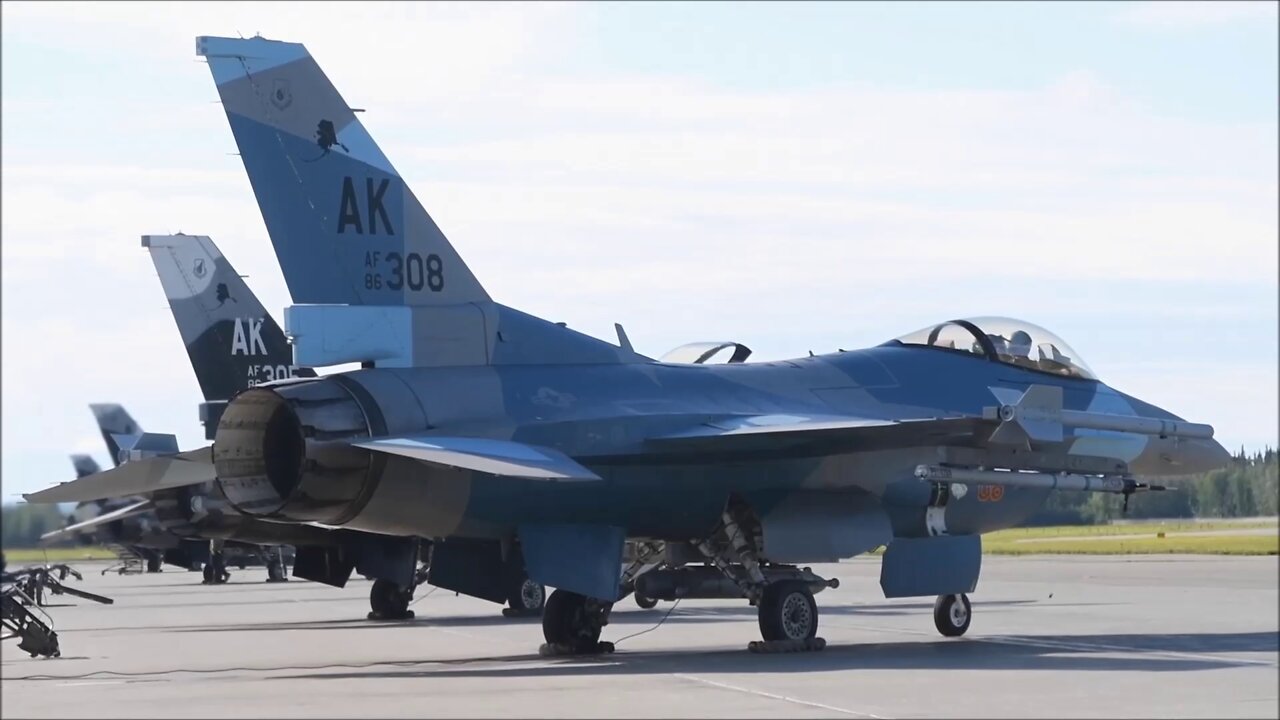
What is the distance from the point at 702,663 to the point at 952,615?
3826 millimetres

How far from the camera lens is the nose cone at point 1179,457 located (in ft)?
58.3

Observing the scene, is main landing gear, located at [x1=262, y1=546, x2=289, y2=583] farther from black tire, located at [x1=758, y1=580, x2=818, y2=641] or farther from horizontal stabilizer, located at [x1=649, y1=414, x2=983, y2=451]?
horizontal stabilizer, located at [x1=649, y1=414, x2=983, y2=451]

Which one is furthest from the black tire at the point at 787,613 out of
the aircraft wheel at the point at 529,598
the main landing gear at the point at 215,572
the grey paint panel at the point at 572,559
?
the main landing gear at the point at 215,572

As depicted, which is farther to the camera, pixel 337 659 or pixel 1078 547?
pixel 1078 547

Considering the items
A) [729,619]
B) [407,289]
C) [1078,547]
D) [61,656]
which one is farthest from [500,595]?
[1078,547]

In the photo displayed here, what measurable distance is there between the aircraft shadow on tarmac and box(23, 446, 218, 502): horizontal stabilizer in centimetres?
250

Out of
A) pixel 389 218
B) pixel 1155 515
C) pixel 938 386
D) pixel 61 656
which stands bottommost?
pixel 61 656

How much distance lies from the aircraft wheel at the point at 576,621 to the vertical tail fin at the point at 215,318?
659cm

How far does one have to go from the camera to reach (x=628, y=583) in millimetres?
18609

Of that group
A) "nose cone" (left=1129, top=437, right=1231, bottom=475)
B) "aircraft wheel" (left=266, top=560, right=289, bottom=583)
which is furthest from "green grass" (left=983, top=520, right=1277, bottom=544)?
"aircraft wheel" (left=266, top=560, right=289, bottom=583)

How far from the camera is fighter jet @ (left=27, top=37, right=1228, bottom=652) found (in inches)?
547

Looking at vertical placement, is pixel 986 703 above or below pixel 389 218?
below

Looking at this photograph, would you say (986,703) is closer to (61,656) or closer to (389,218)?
(389,218)

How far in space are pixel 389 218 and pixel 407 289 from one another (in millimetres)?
677
